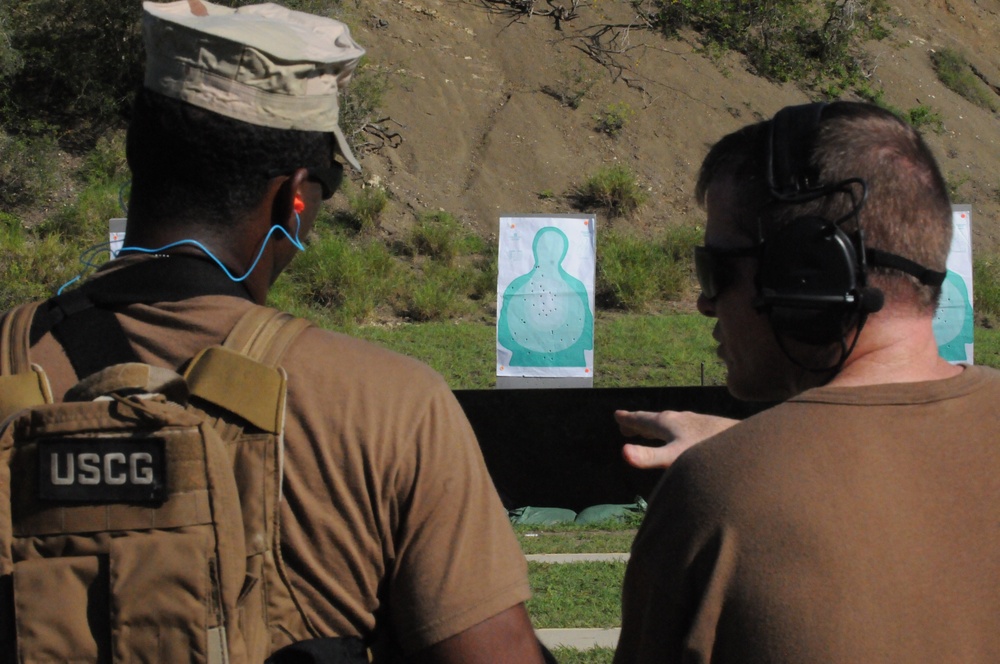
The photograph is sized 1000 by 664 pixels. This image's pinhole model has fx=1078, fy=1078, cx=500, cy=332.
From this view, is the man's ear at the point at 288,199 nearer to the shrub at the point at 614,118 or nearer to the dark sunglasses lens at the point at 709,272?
the dark sunglasses lens at the point at 709,272

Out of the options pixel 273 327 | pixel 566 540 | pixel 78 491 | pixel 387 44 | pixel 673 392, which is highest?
pixel 387 44

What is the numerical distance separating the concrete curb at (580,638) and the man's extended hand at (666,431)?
10.5ft

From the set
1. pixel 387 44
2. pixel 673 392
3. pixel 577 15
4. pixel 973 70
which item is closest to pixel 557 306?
pixel 673 392

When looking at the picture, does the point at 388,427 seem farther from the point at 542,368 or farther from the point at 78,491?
the point at 542,368

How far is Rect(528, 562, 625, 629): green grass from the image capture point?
548cm

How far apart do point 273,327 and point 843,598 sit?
0.92 meters

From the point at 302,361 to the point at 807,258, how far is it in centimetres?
79

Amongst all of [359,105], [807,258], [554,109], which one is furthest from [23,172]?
[807,258]

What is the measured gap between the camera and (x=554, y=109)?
21266 mm

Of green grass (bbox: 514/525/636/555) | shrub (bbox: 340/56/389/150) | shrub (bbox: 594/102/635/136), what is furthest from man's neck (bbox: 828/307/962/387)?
shrub (bbox: 594/102/635/136)

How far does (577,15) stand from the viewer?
2309 centimetres

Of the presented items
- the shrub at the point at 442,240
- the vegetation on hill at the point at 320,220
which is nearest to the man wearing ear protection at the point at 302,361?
the vegetation on hill at the point at 320,220

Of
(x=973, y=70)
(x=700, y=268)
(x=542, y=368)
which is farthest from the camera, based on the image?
(x=973, y=70)

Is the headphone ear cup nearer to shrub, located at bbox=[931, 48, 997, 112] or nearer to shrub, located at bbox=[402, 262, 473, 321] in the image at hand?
shrub, located at bbox=[402, 262, 473, 321]
